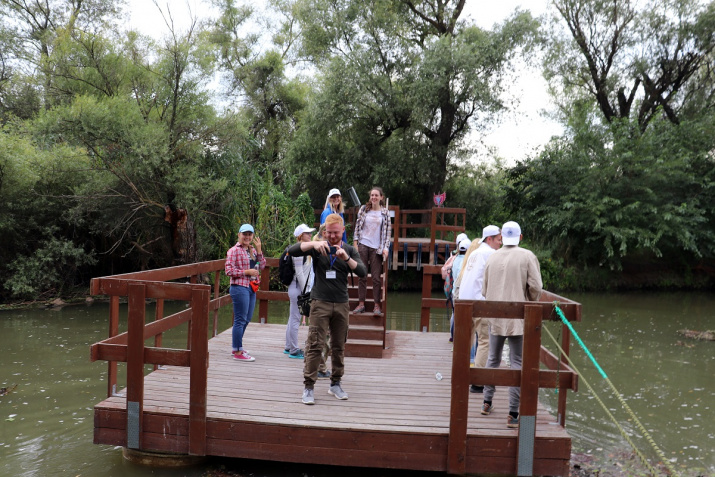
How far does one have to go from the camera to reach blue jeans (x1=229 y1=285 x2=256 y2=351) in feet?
20.9

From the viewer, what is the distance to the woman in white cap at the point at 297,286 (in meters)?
6.25

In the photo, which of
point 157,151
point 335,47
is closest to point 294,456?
point 157,151

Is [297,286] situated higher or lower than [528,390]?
higher

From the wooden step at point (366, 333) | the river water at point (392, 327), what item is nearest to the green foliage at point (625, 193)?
the river water at point (392, 327)

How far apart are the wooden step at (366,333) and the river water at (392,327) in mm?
2183

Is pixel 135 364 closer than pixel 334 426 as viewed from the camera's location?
No

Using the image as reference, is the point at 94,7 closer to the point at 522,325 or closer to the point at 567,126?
the point at 567,126

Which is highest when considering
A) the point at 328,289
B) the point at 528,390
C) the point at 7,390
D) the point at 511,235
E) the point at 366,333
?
the point at 511,235

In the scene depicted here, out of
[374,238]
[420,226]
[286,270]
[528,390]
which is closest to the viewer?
[528,390]

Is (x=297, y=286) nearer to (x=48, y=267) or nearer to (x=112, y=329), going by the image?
(x=112, y=329)

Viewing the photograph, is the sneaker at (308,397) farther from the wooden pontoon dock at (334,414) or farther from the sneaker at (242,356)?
the sneaker at (242,356)

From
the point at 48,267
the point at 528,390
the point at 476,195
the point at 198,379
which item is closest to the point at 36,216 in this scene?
the point at 48,267

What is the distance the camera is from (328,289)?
5.02 m

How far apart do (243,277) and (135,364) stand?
1.78 meters
